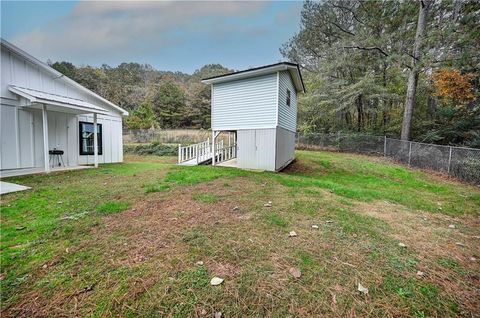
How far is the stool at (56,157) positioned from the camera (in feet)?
29.0

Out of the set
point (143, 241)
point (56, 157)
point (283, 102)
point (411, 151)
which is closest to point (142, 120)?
point (56, 157)

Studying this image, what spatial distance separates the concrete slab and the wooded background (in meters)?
17.4

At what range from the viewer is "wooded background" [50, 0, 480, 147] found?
1095 cm

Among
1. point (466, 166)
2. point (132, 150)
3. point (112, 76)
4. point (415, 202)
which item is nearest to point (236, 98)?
point (415, 202)

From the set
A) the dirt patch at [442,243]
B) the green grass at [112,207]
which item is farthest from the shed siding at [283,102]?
the green grass at [112,207]

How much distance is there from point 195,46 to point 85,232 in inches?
877

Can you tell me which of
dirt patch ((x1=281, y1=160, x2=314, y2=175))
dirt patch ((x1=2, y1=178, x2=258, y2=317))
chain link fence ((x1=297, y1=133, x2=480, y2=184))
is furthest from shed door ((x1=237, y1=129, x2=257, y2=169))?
chain link fence ((x1=297, y1=133, x2=480, y2=184))

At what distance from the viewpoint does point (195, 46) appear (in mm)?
21281

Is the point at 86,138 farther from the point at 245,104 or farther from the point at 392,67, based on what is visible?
the point at 392,67

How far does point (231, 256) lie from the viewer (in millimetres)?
2354

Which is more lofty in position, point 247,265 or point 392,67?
point 392,67

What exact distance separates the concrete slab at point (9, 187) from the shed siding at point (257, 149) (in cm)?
727

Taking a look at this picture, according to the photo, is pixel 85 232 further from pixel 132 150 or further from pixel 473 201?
pixel 132 150

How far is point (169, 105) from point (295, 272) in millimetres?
39489
